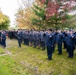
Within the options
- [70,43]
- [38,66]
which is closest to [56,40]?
[70,43]

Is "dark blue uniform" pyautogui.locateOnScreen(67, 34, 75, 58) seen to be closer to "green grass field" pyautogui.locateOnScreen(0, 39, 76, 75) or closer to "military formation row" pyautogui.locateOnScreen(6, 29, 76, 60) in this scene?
"military formation row" pyautogui.locateOnScreen(6, 29, 76, 60)

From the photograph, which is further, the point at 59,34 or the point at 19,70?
the point at 59,34

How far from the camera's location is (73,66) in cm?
1509

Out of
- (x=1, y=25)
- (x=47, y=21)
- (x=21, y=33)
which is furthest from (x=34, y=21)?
(x=1, y=25)

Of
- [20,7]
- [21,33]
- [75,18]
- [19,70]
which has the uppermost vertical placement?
[20,7]

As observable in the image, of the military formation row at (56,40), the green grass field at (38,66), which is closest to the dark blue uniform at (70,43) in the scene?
the military formation row at (56,40)

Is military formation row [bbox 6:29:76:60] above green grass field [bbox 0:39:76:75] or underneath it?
above

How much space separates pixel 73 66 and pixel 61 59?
210cm

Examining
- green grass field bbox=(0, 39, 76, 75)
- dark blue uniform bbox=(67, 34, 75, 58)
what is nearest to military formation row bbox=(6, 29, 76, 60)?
dark blue uniform bbox=(67, 34, 75, 58)

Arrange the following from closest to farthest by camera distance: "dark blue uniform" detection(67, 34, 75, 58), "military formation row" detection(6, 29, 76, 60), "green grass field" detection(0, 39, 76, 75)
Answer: "green grass field" detection(0, 39, 76, 75)
"military formation row" detection(6, 29, 76, 60)
"dark blue uniform" detection(67, 34, 75, 58)

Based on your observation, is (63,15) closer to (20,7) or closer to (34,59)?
(34,59)

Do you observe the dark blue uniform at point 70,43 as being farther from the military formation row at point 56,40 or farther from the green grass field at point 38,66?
the green grass field at point 38,66

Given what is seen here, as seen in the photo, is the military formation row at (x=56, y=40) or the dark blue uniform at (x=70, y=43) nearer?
the military formation row at (x=56, y=40)

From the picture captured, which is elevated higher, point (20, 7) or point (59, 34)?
point (20, 7)
